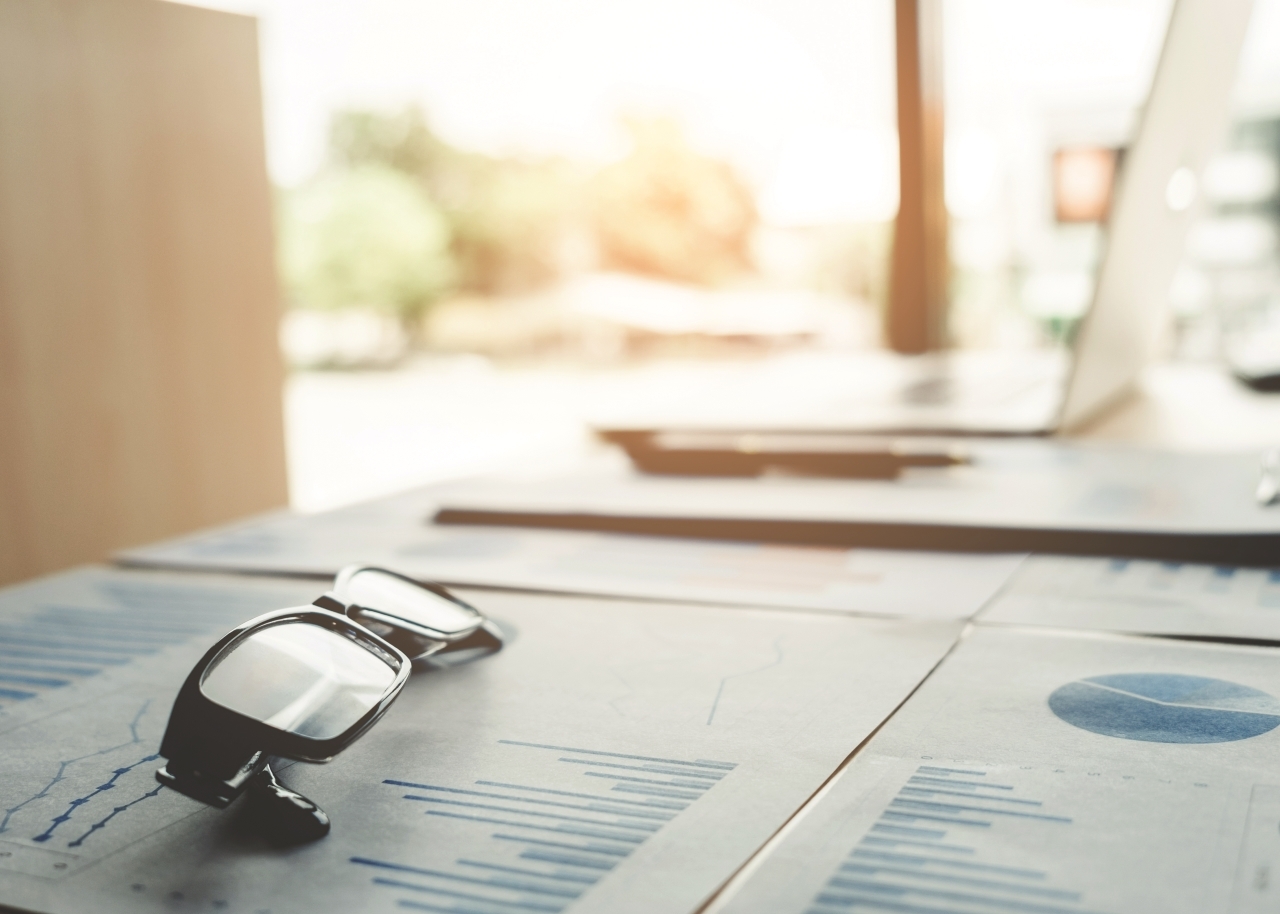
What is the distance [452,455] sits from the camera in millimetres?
5441

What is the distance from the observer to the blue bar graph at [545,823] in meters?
0.39

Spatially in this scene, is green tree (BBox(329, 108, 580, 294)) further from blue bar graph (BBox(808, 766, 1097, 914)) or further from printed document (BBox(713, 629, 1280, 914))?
blue bar graph (BBox(808, 766, 1097, 914))

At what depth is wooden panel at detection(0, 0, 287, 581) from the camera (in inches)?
60.9

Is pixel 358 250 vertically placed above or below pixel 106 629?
above

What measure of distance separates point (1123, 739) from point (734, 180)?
1227 cm

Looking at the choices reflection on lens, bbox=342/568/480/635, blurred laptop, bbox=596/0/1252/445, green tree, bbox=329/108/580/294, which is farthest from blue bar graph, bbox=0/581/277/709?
green tree, bbox=329/108/580/294

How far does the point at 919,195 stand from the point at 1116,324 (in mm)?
992

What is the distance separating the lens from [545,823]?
442 millimetres

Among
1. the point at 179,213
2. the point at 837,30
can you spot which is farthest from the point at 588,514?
the point at 837,30

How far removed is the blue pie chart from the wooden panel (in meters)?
1.51

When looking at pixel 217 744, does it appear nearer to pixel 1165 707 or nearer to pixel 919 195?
pixel 1165 707

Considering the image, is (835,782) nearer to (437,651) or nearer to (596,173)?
(437,651)

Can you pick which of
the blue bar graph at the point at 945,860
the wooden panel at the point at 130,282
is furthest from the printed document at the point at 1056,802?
the wooden panel at the point at 130,282

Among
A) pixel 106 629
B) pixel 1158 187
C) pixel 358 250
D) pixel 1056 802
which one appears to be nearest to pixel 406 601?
pixel 106 629
